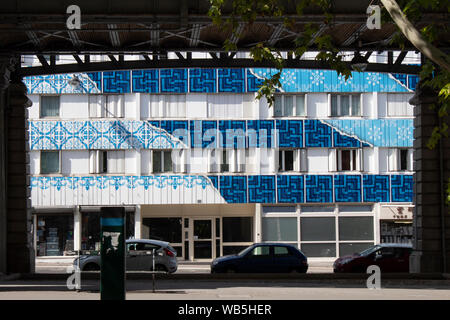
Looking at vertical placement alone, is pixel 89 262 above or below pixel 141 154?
below

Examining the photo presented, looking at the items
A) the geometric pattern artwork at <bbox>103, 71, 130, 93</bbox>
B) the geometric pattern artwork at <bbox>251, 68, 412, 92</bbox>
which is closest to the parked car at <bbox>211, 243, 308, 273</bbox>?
the geometric pattern artwork at <bbox>251, 68, 412, 92</bbox>

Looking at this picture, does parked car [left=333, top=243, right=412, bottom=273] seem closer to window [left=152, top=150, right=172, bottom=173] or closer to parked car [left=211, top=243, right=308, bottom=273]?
parked car [left=211, top=243, right=308, bottom=273]

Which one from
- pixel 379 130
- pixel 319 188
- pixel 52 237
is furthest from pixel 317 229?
pixel 52 237

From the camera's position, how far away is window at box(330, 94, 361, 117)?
49.6 m

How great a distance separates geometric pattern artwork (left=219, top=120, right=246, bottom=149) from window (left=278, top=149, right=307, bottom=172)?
8.27 feet

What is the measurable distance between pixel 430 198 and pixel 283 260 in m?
6.15

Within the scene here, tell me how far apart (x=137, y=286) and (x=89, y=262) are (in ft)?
23.7

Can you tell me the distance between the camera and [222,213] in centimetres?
4884

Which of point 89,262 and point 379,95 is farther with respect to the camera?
point 379,95

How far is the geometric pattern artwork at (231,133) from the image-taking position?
48.6 m

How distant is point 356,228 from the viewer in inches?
1919

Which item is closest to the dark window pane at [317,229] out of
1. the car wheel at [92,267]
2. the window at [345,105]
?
the window at [345,105]
